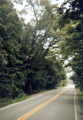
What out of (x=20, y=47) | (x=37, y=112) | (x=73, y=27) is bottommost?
(x=37, y=112)

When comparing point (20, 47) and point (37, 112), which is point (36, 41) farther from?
point (37, 112)

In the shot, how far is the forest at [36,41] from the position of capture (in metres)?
7.62

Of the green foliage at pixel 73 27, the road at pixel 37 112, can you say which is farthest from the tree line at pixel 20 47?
the road at pixel 37 112

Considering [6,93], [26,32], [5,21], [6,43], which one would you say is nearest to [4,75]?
[6,93]

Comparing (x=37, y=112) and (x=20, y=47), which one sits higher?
(x=20, y=47)

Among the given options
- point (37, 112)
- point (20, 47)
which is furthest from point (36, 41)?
point (37, 112)

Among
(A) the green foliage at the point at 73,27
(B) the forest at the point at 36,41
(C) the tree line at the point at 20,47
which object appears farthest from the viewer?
(C) the tree line at the point at 20,47

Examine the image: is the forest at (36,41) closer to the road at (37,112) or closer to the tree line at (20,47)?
the tree line at (20,47)

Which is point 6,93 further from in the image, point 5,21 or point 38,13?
point 38,13

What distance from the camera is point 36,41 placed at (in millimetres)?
27234

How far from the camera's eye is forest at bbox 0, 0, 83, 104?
7617 mm

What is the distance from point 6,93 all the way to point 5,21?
368 inches

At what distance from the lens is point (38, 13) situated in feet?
76.7

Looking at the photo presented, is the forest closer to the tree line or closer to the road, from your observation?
the tree line
